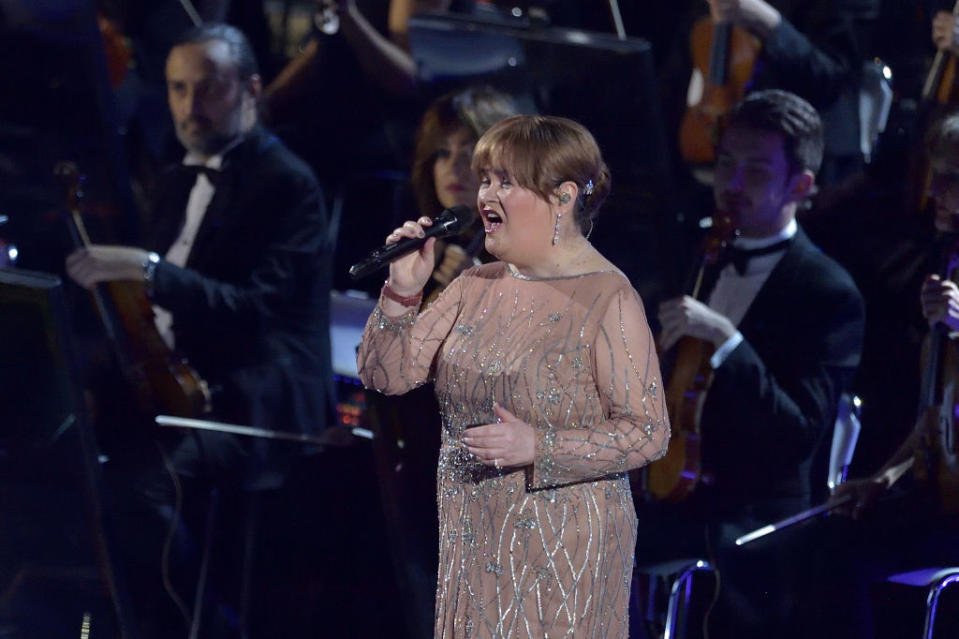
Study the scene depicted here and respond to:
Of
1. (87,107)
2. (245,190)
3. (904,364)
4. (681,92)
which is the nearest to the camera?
(904,364)

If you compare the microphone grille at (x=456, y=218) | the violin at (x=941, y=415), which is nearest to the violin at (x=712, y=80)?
the violin at (x=941, y=415)

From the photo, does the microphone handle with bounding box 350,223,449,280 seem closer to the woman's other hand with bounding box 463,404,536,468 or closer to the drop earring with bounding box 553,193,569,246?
the drop earring with bounding box 553,193,569,246

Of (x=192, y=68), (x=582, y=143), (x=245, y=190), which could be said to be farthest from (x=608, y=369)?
(x=192, y=68)

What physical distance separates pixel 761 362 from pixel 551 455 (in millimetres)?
1137

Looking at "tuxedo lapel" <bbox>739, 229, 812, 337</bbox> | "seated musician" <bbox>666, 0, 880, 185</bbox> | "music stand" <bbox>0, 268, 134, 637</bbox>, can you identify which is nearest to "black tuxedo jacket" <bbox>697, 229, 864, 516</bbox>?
"tuxedo lapel" <bbox>739, 229, 812, 337</bbox>

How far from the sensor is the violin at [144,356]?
3.99 metres

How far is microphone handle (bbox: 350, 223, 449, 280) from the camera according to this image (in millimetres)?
2307

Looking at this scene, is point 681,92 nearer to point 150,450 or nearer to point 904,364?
point 904,364

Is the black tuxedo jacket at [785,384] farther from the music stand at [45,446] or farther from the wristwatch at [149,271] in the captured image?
the wristwatch at [149,271]

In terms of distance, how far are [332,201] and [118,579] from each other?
1413 millimetres

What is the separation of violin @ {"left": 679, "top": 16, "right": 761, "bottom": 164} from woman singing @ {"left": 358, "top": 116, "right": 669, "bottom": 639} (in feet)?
3.74

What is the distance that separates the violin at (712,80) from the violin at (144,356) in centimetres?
163

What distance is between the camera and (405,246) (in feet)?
7.63

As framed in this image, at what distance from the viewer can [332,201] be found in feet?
13.8
